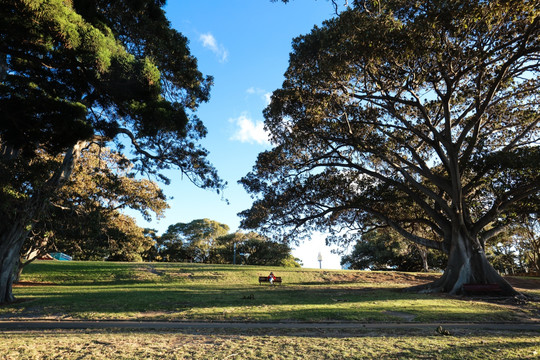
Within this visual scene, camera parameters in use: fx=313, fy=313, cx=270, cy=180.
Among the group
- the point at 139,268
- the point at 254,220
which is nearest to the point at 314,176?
the point at 254,220

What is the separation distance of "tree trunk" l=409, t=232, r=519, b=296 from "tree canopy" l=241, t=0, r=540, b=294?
0.05 meters

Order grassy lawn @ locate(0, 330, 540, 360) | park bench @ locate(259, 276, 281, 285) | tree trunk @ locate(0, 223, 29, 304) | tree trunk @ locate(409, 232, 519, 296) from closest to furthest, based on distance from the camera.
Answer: grassy lawn @ locate(0, 330, 540, 360) → tree trunk @ locate(0, 223, 29, 304) → tree trunk @ locate(409, 232, 519, 296) → park bench @ locate(259, 276, 281, 285)

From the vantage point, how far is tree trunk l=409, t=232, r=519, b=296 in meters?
14.6

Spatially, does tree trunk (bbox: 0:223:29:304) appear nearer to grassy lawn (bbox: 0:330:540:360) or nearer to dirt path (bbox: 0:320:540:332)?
dirt path (bbox: 0:320:540:332)

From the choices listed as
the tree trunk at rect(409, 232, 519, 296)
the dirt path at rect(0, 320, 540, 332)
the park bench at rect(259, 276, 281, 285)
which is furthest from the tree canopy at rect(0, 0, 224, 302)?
the tree trunk at rect(409, 232, 519, 296)

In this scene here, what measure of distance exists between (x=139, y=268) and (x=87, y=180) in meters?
8.17

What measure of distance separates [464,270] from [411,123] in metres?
7.65

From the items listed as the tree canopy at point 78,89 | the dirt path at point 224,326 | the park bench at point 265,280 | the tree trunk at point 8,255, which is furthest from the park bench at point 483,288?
the tree trunk at point 8,255

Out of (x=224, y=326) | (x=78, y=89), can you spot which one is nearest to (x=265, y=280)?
(x=224, y=326)

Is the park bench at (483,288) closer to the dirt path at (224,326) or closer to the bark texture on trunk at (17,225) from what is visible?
the dirt path at (224,326)

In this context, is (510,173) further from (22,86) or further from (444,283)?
(22,86)

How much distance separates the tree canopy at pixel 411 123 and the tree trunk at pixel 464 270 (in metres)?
0.05

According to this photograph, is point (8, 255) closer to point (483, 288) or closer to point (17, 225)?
point (17, 225)

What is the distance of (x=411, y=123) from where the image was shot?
1644cm
